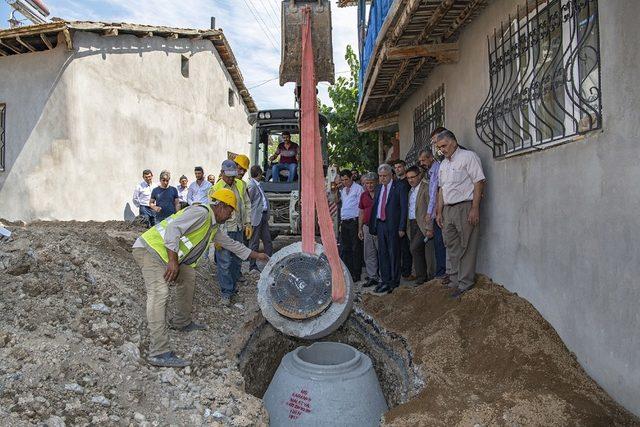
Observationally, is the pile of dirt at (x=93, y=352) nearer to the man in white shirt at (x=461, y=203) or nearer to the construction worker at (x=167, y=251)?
the construction worker at (x=167, y=251)

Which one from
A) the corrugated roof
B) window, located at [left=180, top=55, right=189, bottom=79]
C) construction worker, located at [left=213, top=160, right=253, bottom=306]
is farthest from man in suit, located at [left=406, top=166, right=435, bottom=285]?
window, located at [left=180, top=55, right=189, bottom=79]

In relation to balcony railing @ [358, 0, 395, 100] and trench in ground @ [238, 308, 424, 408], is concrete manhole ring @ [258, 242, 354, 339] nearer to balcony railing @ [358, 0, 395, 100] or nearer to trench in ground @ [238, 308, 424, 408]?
trench in ground @ [238, 308, 424, 408]

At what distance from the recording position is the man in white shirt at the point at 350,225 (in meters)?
6.92

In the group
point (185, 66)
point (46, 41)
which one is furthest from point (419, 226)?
point (185, 66)

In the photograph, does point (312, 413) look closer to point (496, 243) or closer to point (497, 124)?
point (496, 243)

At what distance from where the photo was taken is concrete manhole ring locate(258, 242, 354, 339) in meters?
4.30

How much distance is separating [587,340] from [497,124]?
2.18 m

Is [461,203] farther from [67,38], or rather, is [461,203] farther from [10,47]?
[10,47]

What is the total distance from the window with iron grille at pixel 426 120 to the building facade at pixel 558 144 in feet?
3.03

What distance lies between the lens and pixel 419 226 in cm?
577

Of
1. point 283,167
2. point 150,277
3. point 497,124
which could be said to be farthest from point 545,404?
point 283,167

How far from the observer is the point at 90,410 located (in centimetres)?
314

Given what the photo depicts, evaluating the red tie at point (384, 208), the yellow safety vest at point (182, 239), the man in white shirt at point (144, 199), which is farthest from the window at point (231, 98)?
the yellow safety vest at point (182, 239)

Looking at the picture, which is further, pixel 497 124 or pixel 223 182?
pixel 223 182
